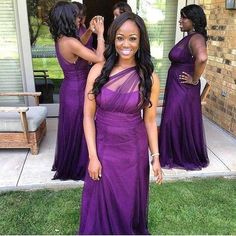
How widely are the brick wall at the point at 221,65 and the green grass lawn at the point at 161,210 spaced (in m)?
1.64

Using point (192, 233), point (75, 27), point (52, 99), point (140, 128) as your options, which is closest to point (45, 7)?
point (52, 99)

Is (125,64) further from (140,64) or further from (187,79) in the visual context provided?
(187,79)

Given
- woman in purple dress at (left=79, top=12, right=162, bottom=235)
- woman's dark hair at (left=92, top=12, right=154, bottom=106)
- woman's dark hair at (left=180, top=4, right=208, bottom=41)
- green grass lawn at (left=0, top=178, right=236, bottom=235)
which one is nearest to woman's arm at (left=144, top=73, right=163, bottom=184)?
woman in purple dress at (left=79, top=12, right=162, bottom=235)

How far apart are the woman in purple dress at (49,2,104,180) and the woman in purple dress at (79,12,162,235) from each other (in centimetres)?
78

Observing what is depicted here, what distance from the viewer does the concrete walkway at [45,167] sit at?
3.34 metres

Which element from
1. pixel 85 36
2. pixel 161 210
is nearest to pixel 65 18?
pixel 85 36

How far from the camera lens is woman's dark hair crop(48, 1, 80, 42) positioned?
9.28ft

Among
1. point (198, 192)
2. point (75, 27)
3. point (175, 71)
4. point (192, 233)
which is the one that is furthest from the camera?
point (175, 71)

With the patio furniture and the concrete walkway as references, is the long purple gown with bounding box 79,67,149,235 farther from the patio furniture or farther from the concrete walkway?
the patio furniture

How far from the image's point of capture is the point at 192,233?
264cm

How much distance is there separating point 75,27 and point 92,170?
4.78ft

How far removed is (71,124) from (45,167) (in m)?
0.75

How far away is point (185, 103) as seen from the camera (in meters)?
3.58

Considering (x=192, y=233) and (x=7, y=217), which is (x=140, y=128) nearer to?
(x=192, y=233)
